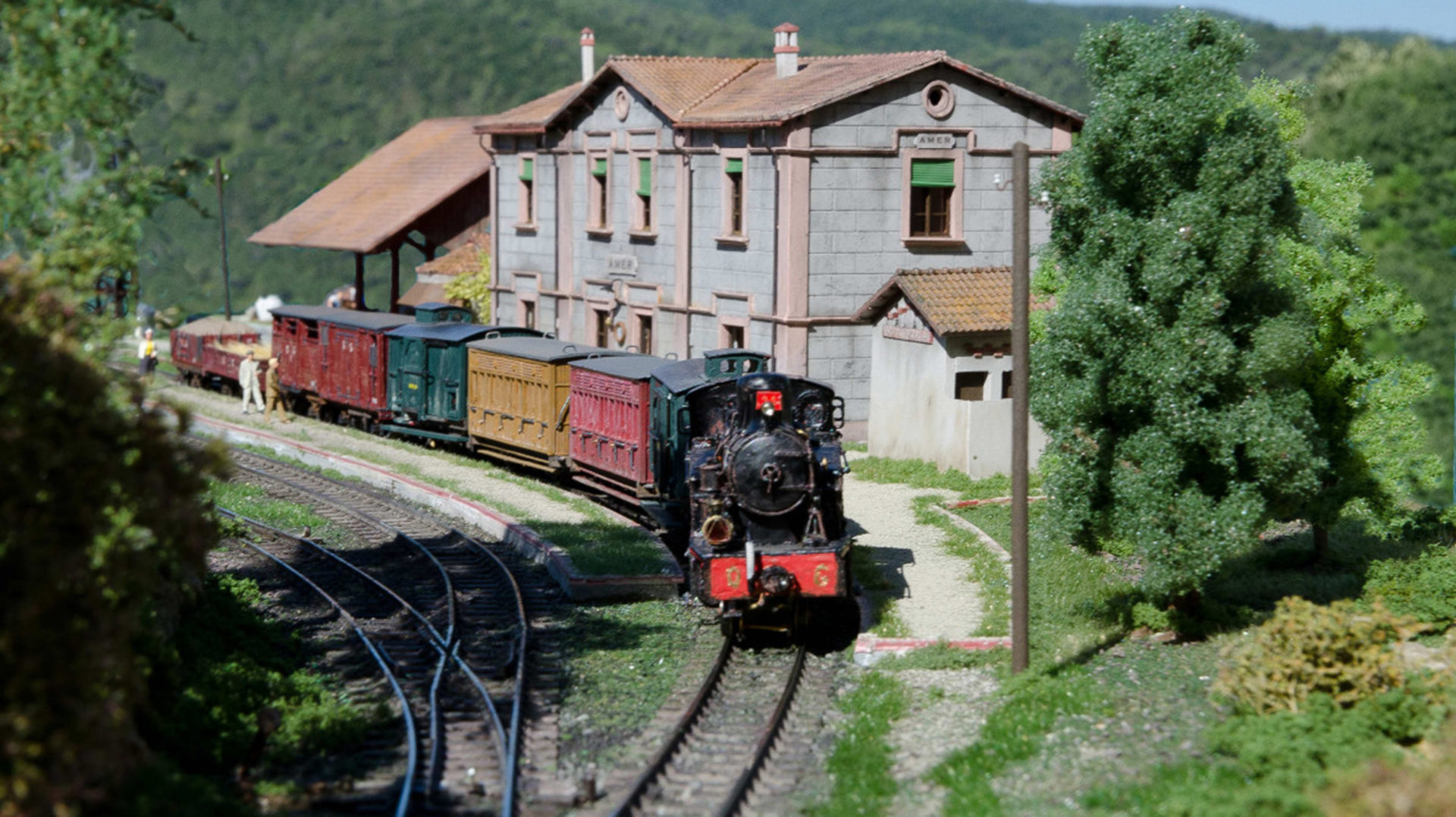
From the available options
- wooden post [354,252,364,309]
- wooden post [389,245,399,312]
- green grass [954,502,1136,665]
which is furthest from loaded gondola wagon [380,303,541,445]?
wooden post [354,252,364,309]

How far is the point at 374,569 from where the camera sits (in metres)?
22.6

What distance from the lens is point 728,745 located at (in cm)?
1440

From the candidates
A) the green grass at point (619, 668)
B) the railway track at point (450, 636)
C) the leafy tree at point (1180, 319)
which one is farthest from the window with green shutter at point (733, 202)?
the leafy tree at point (1180, 319)

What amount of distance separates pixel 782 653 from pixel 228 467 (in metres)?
8.13

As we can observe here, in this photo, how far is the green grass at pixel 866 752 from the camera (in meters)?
12.7

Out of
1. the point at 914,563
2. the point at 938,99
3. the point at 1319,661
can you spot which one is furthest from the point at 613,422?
the point at 1319,661

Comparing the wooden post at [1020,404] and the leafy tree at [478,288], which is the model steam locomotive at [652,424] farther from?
the leafy tree at [478,288]

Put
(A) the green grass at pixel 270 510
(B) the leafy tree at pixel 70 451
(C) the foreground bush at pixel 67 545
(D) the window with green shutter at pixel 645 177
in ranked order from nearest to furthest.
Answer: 1. (C) the foreground bush at pixel 67 545
2. (B) the leafy tree at pixel 70 451
3. (A) the green grass at pixel 270 510
4. (D) the window with green shutter at pixel 645 177

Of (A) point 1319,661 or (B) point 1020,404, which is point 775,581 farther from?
(A) point 1319,661

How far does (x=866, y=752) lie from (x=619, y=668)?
391 cm

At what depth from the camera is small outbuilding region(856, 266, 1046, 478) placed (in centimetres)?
2805

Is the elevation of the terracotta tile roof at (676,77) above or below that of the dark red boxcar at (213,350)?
above

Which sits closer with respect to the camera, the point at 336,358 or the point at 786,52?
the point at 786,52

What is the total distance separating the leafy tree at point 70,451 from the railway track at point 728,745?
13.7 feet
